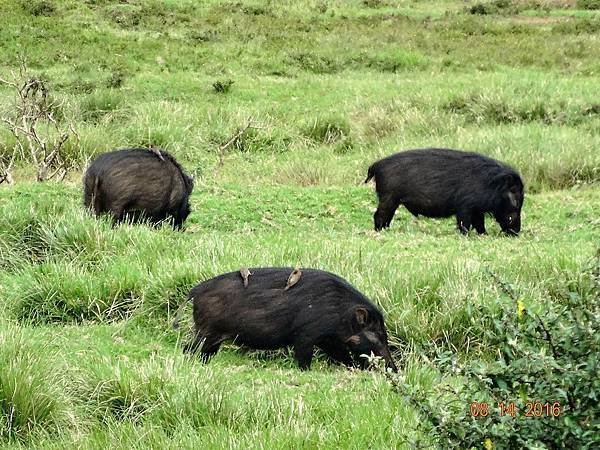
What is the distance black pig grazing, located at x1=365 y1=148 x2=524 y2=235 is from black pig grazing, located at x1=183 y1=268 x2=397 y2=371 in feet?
12.4

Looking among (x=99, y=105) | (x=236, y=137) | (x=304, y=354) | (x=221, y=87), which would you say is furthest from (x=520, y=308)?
(x=221, y=87)

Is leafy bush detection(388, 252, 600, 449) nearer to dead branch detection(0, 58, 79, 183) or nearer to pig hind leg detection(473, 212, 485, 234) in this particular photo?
pig hind leg detection(473, 212, 485, 234)

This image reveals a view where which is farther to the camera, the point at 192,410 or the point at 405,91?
the point at 405,91

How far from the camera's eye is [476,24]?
1065 inches

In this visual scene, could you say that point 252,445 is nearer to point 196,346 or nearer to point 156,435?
point 156,435

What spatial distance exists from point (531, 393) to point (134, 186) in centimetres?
632

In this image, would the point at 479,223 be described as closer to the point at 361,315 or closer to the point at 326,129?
the point at 361,315

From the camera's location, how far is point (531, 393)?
3.25 m

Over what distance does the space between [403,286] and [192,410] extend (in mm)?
2837

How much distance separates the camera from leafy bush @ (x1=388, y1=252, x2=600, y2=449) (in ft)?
10.2

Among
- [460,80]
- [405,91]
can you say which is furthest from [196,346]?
[460,80]

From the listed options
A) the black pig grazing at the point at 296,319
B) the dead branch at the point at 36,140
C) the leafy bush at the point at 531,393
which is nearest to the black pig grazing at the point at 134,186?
the dead branch at the point at 36,140

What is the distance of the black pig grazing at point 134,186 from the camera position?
894cm

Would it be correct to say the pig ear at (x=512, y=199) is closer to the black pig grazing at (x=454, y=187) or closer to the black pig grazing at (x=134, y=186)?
the black pig grazing at (x=454, y=187)
